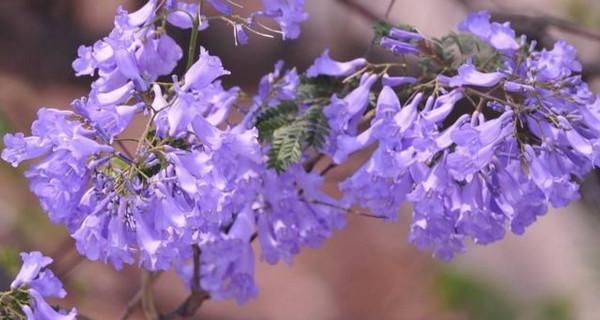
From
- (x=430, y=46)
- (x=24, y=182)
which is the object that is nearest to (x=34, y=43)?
(x=24, y=182)

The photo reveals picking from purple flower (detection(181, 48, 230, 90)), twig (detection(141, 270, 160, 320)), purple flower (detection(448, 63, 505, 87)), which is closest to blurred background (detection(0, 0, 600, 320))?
twig (detection(141, 270, 160, 320))

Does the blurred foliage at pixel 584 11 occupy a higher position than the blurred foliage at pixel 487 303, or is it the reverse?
the blurred foliage at pixel 584 11

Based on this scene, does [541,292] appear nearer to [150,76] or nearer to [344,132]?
[344,132]

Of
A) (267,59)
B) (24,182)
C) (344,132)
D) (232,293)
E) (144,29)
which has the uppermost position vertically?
(144,29)

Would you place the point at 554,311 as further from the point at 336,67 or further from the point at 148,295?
the point at 336,67

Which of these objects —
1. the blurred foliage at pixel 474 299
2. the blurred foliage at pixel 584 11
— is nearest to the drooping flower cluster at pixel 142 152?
the blurred foliage at pixel 474 299

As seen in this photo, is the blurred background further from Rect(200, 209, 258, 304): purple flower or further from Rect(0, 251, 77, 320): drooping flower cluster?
Rect(0, 251, 77, 320): drooping flower cluster

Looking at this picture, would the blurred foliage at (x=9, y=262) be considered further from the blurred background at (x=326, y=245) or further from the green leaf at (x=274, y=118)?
the blurred background at (x=326, y=245)
